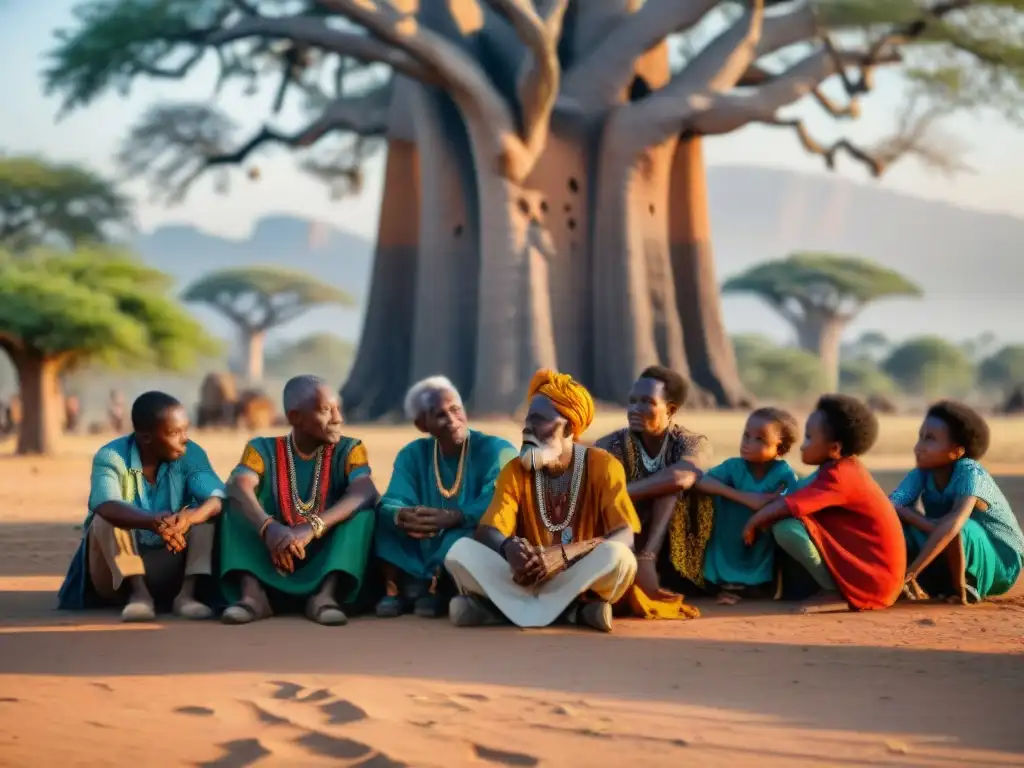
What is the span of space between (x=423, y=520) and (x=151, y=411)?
1.30 meters

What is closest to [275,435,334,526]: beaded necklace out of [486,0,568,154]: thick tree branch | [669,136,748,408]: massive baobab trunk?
[486,0,568,154]: thick tree branch

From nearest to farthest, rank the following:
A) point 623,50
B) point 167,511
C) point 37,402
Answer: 1. point 167,511
2. point 37,402
3. point 623,50

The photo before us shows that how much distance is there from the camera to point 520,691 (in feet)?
16.0

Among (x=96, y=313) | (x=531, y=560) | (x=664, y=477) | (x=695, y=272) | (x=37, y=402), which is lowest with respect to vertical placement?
(x=531, y=560)

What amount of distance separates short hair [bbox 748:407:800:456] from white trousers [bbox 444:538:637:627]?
1.29 metres

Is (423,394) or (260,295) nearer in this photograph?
(423,394)

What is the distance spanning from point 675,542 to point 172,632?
2412 mm

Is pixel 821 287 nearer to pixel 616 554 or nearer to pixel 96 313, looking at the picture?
pixel 96 313

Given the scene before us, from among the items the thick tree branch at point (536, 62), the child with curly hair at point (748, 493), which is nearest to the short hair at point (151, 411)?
the child with curly hair at point (748, 493)

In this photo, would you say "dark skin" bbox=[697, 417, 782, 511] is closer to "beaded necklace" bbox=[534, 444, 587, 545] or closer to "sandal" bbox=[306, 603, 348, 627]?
"beaded necklace" bbox=[534, 444, 587, 545]

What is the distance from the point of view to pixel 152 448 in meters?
6.68

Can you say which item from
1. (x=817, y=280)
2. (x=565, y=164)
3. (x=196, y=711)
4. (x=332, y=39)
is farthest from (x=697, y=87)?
(x=817, y=280)

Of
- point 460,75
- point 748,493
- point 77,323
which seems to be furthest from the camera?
point 460,75

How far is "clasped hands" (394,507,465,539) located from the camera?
260 inches
